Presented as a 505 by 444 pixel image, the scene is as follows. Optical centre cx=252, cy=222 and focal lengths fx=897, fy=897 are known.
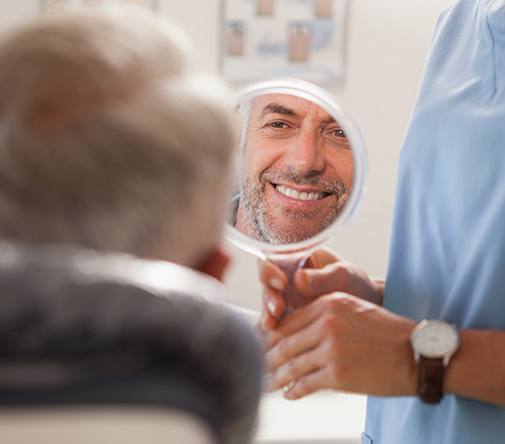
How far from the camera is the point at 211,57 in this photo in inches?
114

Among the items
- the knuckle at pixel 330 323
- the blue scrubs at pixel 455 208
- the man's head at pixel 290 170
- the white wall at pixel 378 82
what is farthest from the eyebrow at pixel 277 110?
the white wall at pixel 378 82

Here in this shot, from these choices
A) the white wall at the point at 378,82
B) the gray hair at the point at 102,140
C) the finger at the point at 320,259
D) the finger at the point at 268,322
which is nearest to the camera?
the gray hair at the point at 102,140

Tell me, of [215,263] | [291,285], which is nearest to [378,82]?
[291,285]

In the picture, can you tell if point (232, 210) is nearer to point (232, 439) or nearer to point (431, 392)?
point (431, 392)

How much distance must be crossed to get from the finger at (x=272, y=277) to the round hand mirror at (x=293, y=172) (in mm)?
12

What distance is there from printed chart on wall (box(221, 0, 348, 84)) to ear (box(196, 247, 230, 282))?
2.38 m

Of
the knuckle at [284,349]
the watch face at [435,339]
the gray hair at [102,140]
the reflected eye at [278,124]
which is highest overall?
the gray hair at [102,140]

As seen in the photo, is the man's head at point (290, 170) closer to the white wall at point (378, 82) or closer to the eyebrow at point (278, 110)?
the eyebrow at point (278, 110)

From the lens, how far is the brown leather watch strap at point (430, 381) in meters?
0.97

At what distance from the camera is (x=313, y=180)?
43.2 inches

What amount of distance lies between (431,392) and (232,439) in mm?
542

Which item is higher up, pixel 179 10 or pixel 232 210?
pixel 179 10

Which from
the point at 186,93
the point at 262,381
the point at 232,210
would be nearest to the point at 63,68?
the point at 186,93

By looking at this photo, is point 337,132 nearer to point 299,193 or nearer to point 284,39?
point 299,193
